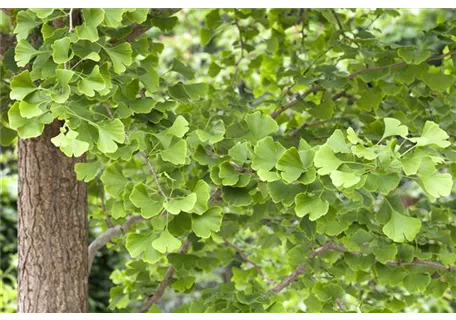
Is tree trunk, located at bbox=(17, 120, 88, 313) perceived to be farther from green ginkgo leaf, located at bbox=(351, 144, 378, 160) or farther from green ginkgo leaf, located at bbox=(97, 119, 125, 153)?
green ginkgo leaf, located at bbox=(351, 144, 378, 160)

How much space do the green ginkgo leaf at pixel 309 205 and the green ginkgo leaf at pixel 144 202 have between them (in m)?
0.21

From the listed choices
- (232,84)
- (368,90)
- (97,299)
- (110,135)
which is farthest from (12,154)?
(110,135)

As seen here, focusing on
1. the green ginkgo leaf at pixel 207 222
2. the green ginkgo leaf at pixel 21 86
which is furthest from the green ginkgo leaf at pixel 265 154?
the green ginkgo leaf at pixel 21 86

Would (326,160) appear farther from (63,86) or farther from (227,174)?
(63,86)

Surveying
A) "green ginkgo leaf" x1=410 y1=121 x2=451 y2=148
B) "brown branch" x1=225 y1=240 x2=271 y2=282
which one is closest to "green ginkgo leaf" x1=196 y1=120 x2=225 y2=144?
"green ginkgo leaf" x1=410 y1=121 x2=451 y2=148

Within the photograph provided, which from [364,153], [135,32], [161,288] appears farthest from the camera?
[161,288]

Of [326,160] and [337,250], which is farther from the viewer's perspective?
[337,250]

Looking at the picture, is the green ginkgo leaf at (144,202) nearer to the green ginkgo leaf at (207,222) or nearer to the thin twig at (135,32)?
the green ginkgo leaf at (207,222)

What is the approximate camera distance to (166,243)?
1.02 metres

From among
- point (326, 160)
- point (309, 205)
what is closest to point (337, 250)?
point (309, 205)

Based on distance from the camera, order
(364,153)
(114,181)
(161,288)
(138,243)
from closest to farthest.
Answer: (364,153)
(138,243)
(114,181)
(161,288)

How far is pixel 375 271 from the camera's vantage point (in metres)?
1.38

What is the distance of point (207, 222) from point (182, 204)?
0.07 meters

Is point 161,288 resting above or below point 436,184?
below
